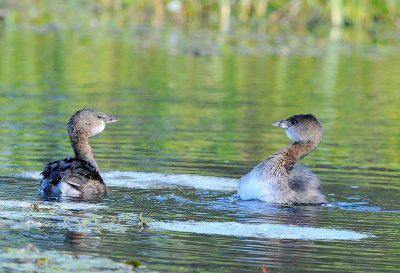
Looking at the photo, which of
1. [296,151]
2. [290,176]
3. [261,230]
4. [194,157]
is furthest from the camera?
[194,157]

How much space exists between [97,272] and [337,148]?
27.1 ft

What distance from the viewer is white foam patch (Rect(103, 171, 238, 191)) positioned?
1074cm

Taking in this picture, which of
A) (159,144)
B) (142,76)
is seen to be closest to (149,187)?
(159,144)

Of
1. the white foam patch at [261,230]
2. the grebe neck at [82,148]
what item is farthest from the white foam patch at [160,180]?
the white foam patch at [261,230]

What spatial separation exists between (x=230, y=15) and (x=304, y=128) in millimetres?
29843

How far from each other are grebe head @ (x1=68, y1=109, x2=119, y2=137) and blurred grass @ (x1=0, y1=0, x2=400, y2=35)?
2479 centimetres

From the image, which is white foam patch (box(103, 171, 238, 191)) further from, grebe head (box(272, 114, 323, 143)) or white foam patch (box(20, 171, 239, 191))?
grebe head (box(272, 114, 323, 143))

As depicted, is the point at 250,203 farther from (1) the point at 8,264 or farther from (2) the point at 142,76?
(2) the point at 142,76

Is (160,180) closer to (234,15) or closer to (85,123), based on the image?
(85,123)

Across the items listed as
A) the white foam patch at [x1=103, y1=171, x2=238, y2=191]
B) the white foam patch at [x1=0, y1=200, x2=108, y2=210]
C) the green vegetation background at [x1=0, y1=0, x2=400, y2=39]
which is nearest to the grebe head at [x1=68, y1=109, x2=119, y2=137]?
the white foam patch at [x1=103, y1=171, x2=238, y2=191]

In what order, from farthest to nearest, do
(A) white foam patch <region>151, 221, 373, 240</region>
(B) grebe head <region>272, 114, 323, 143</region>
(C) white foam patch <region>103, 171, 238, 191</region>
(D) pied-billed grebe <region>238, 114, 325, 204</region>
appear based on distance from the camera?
(B) grebe head <region>272, 114, 323, 143</region> → (C) white foam patch <region>103, 171, 238, 191</region> → (D) pied-billed grebe <region>238, 114, 325, 204</region> → (A) white foam patch <region>151, 221, 373, 240</region>

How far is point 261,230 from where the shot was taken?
27.3ft

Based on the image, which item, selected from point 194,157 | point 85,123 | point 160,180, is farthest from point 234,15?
point 160,180

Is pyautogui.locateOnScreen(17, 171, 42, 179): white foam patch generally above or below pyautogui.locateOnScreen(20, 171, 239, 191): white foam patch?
above
